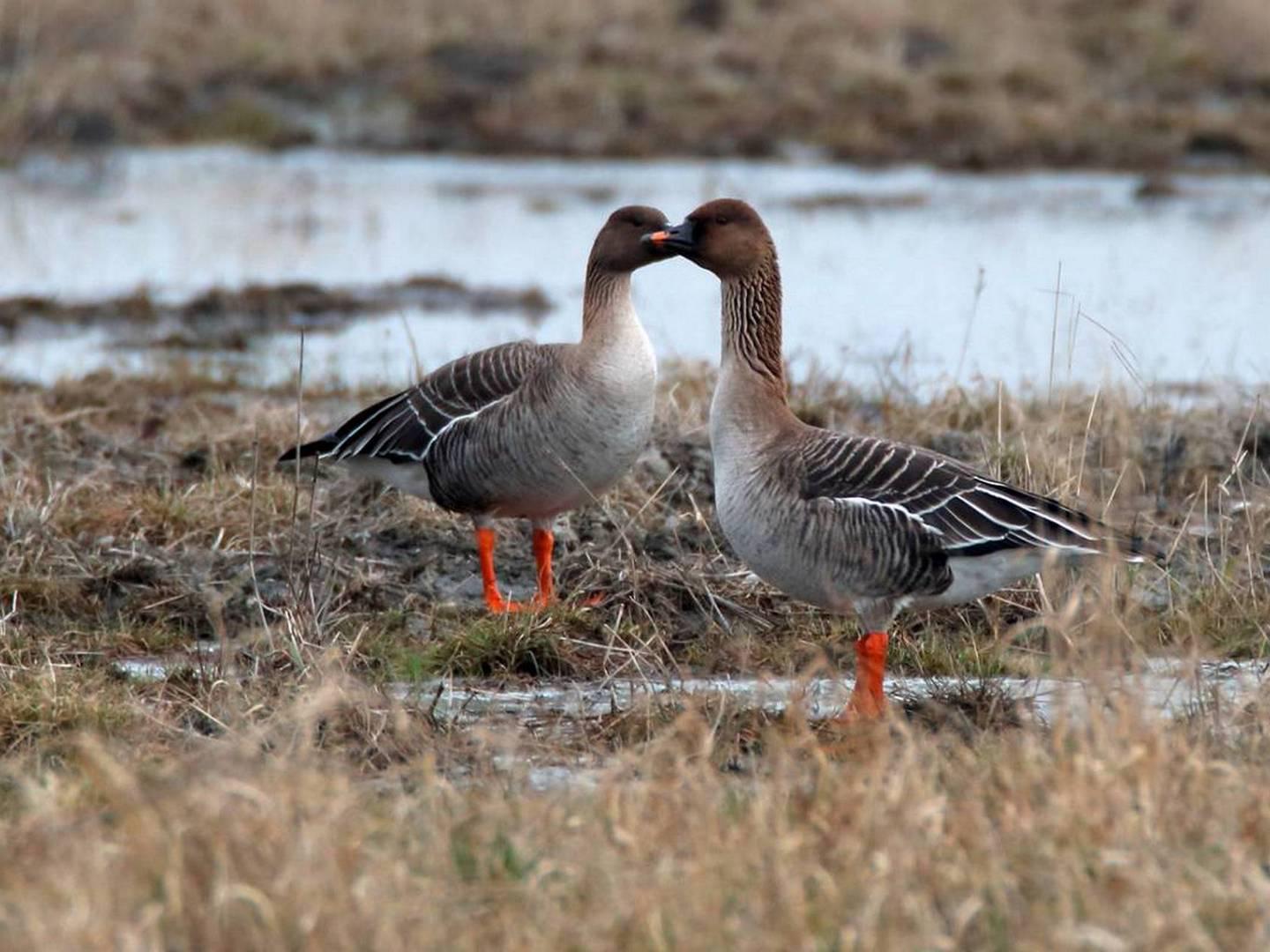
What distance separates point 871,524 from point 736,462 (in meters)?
0.55

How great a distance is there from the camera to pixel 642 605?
299 inches

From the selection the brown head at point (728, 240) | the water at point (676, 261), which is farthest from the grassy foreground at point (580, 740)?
the water at point (676, 261)

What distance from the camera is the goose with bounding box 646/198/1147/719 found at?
21.4 feet

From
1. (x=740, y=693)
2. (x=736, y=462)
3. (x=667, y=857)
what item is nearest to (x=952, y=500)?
(x=736, y=462)

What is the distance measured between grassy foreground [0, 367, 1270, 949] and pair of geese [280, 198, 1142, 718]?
280mm

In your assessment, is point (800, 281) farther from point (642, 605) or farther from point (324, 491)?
point (642, 605)

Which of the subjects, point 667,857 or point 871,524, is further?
point 871,524

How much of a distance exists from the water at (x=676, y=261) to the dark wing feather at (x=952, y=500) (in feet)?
10.6

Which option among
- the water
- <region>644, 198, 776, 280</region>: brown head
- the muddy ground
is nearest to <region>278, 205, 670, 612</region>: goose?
the muddy ground

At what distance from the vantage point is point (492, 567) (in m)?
8.33

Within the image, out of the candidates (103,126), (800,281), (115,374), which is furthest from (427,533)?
(103,126)

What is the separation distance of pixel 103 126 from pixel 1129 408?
19445mm

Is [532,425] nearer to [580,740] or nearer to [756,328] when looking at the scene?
[756,328]

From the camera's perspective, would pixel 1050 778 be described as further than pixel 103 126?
No
